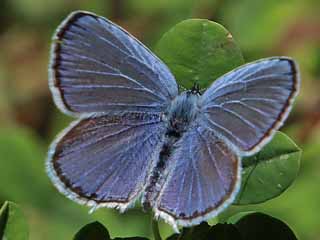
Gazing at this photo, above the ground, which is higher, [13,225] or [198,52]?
[198,52]

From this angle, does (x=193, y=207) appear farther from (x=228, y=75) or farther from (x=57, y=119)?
(x=57, y=119)

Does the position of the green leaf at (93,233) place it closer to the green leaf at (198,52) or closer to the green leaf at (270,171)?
the green leaf at (270,171)

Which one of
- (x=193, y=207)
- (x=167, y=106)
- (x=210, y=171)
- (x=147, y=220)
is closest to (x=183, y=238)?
(x=193, y=207)

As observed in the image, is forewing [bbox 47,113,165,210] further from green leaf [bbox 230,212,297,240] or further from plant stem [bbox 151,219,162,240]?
green leaf [bbox 230,212,297,240]

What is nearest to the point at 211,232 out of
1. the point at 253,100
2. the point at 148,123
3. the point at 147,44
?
the point at 253,100

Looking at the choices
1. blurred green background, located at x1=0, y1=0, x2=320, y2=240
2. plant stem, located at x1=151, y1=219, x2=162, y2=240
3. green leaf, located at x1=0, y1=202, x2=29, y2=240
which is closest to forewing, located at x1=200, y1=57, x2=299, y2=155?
plant stem, located at x1=151, y1=219, x2=162, y2=240

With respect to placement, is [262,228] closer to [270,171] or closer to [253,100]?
[270,171]

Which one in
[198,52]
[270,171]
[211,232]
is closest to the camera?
[211,232]
